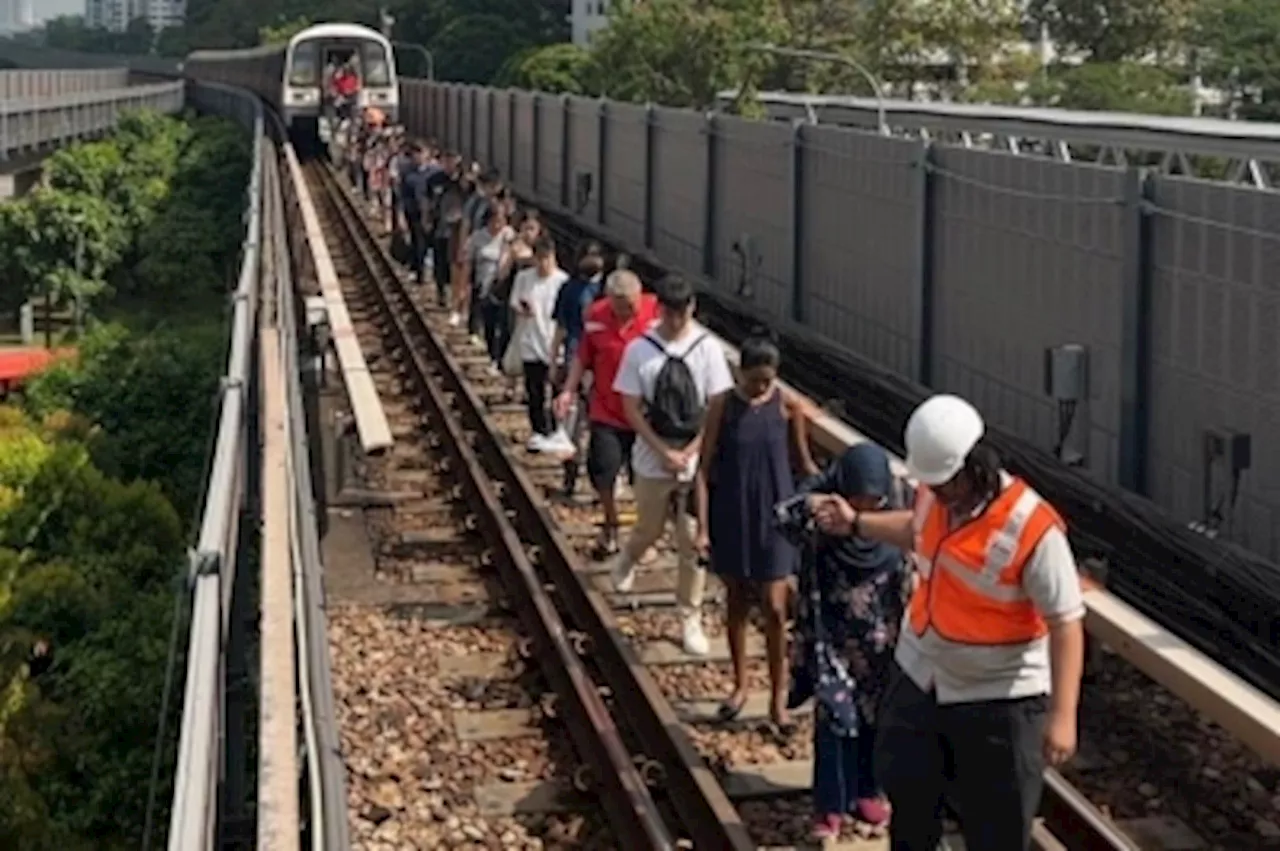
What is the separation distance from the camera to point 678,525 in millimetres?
9086

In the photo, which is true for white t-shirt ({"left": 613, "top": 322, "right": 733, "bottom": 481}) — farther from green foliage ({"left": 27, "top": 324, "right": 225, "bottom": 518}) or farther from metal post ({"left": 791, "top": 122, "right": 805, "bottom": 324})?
green foliage ({"left": 27, "top": 324, "right": 225, "bottom": 518})

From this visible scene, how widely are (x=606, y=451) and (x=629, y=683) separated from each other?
6.67ft

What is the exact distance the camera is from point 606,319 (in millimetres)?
10367

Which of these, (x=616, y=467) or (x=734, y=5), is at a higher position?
(x=734, y=5)

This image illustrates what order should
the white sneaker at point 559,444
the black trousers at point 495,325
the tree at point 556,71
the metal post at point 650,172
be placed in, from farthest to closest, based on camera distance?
the tree at point 556,71 → the metal post at point 650,172 → the black trousers at point 495,325 → the white sneaker at point 559,444

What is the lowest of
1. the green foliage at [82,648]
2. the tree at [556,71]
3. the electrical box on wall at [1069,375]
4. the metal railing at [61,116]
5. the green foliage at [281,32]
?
the green foliage at [82,648]

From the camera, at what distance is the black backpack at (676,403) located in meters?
8.80

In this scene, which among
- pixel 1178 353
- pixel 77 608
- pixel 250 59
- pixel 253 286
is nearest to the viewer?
pixel 1178 353

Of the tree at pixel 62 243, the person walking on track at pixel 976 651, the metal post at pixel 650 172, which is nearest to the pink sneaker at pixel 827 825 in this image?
the person walking on track at pixel 976 651

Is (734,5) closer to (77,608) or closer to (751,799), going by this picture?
(77,608)

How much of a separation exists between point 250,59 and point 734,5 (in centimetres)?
1832

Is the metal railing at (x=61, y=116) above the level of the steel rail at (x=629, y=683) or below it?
above

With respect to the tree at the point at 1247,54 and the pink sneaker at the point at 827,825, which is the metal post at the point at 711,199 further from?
the tree at the point at 1247,54

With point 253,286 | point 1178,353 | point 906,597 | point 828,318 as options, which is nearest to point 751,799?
point 906,597
